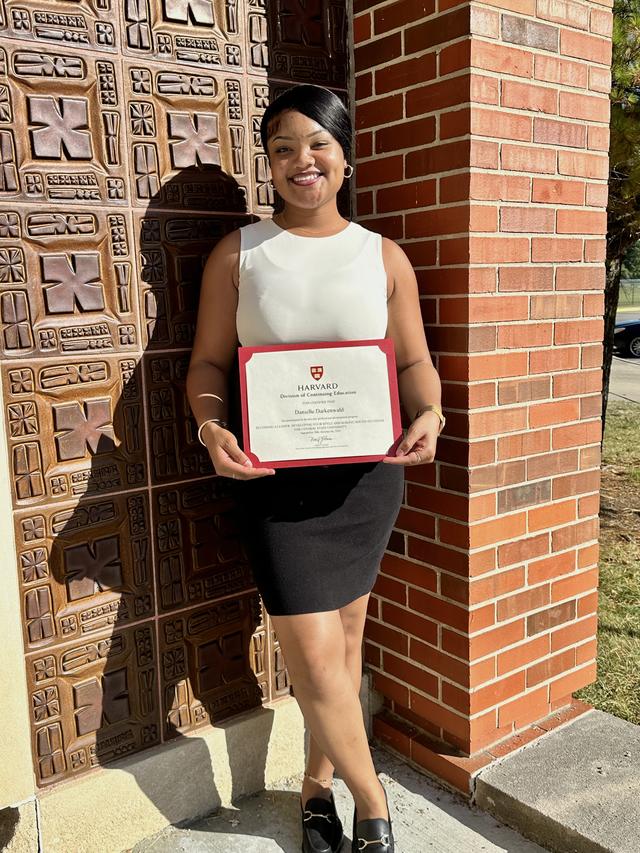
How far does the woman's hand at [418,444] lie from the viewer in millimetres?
2074

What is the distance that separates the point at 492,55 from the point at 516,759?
87.0 inches

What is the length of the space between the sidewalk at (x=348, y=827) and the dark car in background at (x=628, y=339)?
57.4 feet

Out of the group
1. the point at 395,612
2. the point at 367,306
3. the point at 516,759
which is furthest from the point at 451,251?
the point at 516,759

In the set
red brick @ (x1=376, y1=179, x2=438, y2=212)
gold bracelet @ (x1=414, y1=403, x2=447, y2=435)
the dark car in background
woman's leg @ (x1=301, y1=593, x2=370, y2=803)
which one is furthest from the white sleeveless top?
the dark car in background

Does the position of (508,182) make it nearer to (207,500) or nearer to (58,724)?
(207,500)

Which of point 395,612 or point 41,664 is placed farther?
point 395,612

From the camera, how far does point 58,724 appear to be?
2.31 metres

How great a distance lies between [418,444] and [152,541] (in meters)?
0.88

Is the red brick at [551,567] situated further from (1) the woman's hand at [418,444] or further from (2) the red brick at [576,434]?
(1) the woman's hand at [418,444]

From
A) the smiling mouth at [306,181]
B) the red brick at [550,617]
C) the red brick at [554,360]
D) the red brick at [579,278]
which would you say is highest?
the smiling mouth at [306,181]

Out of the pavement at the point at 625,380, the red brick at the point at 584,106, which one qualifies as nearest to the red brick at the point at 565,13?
the red brick at the point at 584,106

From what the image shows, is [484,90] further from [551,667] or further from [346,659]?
[551,667]

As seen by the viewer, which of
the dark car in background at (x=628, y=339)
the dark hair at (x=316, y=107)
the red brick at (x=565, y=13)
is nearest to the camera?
the dark hair at (x=316, y=107)

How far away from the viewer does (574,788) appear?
8.18 feet
